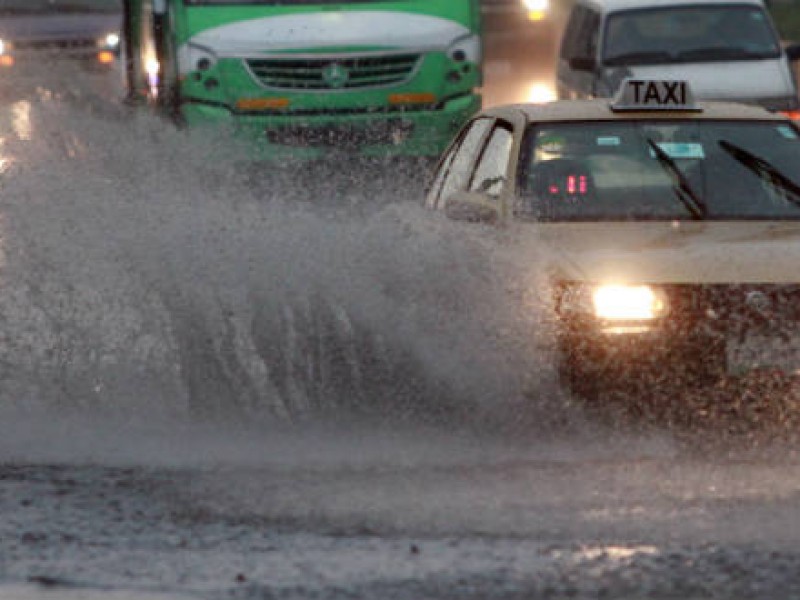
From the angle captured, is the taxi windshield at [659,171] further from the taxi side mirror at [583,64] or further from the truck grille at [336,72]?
the taxi side mirror at [583,64]

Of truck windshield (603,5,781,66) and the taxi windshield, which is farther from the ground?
the taxi windshield

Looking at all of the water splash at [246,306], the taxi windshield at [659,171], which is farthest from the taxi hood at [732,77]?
the taxi windshield at [659,171]

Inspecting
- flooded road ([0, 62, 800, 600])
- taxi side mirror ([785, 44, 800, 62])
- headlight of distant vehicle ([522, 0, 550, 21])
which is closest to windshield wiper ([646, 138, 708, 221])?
flooded road ([0, 62, 800, 600])

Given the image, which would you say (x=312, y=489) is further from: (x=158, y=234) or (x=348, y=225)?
(x=158, y=234)

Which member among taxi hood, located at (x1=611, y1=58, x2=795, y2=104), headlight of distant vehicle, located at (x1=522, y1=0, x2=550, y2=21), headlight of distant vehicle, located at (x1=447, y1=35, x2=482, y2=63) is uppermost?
headlight of distant vehicle, located at (x1=447, y1=35, x2=482, y2=63)

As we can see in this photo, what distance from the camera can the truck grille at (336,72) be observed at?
1883cm

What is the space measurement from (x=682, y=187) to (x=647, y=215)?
0.30 meters

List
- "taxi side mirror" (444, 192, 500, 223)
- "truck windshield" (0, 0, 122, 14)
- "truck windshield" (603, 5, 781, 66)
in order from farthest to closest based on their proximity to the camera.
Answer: "truck windshield" (0, 0, 122, 14)
"truck windshield" (603, 5, 781, 66)
"taxi side mirror" (444, 192, 500, 223)

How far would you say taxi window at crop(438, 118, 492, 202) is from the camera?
35.6ft

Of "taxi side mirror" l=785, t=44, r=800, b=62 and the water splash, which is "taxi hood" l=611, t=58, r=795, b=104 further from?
the water splash

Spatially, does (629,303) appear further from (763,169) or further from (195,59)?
(195,59)

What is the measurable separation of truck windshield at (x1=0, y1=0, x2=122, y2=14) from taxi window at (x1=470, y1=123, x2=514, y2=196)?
18.9 metres

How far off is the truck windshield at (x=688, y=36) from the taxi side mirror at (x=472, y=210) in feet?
36.4

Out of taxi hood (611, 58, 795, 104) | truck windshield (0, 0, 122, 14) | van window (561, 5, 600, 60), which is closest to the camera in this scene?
taxi hood (611, 58, 795, 104)
